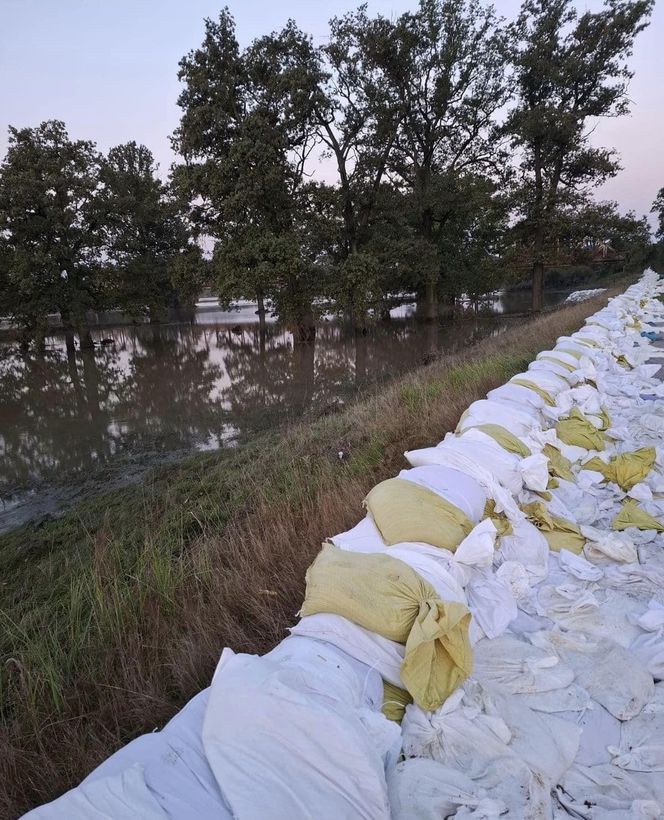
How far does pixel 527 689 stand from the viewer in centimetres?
146

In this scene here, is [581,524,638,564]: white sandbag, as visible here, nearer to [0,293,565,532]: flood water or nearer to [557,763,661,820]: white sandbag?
[557,763,661,820]: white sandbag

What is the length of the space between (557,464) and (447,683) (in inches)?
79.5

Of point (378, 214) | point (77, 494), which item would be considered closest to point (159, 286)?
point (378, 214)

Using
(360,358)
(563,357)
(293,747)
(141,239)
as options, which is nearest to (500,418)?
(563,357)

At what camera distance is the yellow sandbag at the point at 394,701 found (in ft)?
4.54

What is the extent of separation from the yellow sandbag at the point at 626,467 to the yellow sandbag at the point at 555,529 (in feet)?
2.12

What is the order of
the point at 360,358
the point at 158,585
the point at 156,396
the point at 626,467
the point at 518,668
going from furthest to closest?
1. the point at 360,358
2. the point at 156,396
3. the point at 626,467
4. the point at 158,585
5. the point at 518,668

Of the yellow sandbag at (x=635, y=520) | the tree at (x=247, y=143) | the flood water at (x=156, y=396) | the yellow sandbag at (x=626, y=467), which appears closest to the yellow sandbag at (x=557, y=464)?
the yellow sandbag at (x=626, y=467)

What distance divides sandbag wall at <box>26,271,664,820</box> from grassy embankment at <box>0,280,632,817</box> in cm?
45

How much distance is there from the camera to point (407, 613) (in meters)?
1.49

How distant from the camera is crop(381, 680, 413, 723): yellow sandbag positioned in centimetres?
138

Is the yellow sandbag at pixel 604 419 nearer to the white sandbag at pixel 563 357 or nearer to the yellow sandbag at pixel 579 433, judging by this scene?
the yellow sandbag at pixel 579 433

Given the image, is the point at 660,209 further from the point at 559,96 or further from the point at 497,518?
the point at 497,518

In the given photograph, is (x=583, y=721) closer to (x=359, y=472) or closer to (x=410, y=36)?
(x=359, y=472)
